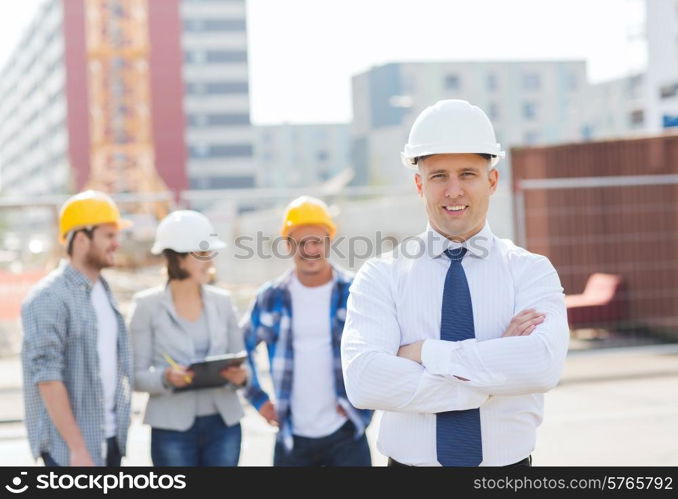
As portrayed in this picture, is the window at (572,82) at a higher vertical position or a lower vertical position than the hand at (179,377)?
higher

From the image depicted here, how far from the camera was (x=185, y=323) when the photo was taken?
4488 millimetres

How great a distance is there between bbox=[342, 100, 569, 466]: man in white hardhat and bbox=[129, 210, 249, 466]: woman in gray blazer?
5.89 ft

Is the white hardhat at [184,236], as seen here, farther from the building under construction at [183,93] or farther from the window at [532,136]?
the building under construction at [183,93]

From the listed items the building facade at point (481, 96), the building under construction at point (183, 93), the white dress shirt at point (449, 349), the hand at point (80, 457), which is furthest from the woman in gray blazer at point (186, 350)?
the building under construction at point (183, 93)

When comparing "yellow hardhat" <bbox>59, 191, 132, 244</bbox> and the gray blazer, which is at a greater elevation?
"yellow hardhat" <bbox>59, 191, 132, 244</bbox>

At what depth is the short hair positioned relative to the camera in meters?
4.52

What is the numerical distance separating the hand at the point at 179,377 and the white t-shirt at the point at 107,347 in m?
0.28

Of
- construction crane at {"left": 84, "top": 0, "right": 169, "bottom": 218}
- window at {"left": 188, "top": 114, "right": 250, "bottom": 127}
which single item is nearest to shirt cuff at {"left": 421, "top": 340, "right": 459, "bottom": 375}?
construction crane at {"left": 84, "top": 0, "right": 169, "bottom": 218}

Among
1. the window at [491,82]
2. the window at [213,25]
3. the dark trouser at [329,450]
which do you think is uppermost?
the window at [213,25]

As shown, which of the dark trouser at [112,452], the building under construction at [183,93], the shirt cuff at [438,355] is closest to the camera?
the shirt cuff at [438,355]

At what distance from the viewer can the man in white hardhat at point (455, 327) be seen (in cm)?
252

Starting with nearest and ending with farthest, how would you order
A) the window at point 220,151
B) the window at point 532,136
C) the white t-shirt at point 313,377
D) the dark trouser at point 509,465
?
1. the dark trouser at point 509,465
2. the white t-shirt at point 313,377
3. the window at point 532,136
4. the window at point 220,151

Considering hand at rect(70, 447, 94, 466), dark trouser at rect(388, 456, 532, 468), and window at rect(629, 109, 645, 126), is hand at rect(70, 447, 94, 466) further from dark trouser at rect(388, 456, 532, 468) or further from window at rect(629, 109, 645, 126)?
window at rect(629, 109, 645, 126)

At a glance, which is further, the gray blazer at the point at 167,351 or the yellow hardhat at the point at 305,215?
the yellow hardhat at the point at 305,215
